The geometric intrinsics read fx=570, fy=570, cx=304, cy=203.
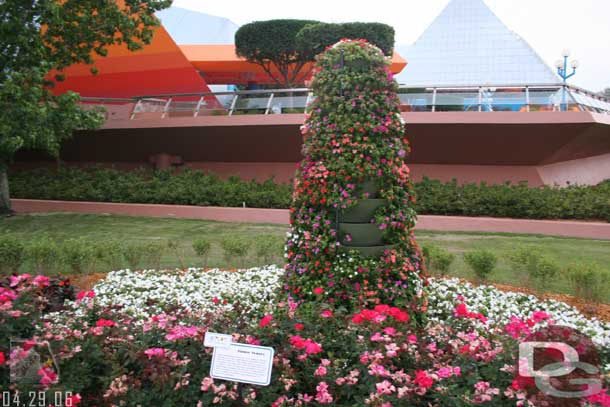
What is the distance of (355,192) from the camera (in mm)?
5371

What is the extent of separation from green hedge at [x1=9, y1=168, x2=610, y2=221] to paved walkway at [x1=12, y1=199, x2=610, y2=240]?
1.26 ft

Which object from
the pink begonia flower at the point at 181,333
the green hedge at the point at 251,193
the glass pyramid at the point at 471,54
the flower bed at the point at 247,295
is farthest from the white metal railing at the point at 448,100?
the pink begonia flower at the point at 181,333

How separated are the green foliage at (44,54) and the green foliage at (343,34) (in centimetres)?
761

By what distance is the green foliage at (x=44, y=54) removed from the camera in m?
12.7

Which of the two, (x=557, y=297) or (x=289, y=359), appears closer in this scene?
(x=289, y=359)

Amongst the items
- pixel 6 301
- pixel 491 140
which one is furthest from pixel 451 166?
pixel 6 301

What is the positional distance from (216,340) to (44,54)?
13.0 metres

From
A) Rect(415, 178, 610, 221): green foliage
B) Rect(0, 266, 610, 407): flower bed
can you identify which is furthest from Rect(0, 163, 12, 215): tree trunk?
Rect(0, 266, 610, 407): flower bed

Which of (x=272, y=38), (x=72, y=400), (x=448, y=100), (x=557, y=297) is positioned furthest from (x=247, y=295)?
(x=272, y=38)

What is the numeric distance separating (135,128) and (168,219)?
4.39 metres

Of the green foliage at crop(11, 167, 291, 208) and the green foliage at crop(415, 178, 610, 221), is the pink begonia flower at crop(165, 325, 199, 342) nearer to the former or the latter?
the green foliage at crop(415, 178, 610, 221)

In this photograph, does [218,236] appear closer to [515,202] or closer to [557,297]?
[515,202]

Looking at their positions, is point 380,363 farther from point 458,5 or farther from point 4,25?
point 458,5

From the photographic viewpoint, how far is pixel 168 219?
1511 centimetres
